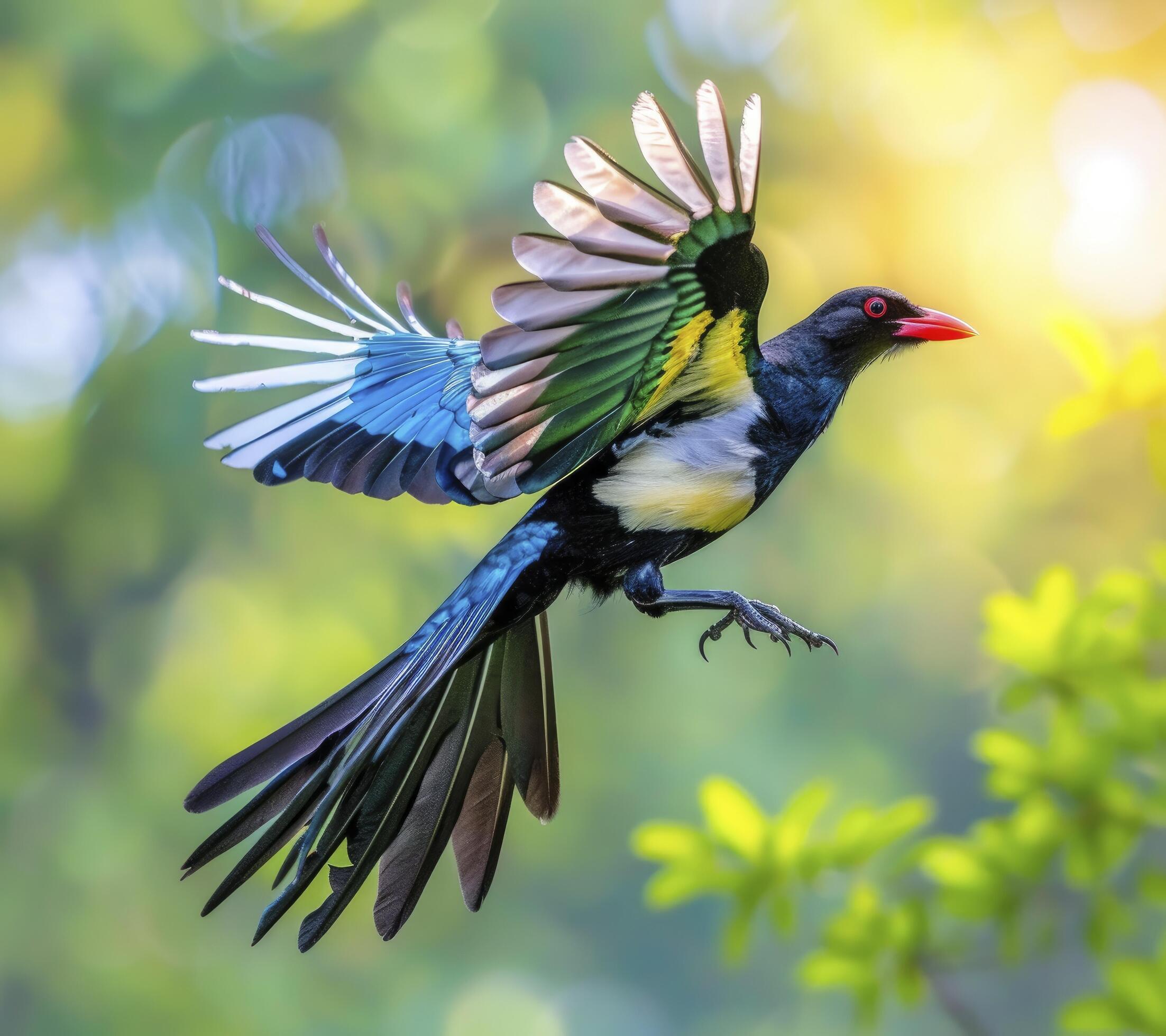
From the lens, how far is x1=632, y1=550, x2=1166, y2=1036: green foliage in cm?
158

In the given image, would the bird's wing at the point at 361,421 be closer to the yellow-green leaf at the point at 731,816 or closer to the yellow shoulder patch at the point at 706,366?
the yellow shoulder patch at the point at 706,366

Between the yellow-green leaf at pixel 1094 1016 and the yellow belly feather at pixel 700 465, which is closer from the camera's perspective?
the yellow belly feather at pixel 700 465

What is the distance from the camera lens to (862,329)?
125 centimetres

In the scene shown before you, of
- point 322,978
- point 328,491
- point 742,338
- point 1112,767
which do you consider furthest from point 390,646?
point 742,338

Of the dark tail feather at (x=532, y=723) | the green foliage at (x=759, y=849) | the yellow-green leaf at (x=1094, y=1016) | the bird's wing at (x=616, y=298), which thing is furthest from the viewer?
the green foliage at (x=759, y=849)

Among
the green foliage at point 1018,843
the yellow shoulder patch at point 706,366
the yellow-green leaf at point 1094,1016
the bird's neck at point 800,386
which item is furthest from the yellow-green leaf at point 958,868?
the yellow shoulder patch at point 706,366

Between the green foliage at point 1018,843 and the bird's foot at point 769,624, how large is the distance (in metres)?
0.62

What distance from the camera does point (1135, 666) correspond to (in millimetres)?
1626

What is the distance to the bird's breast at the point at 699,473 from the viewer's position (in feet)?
3.76

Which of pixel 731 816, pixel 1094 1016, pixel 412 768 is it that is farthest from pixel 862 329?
pixel 1094 1016

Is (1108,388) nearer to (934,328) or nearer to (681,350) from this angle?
(934,328)

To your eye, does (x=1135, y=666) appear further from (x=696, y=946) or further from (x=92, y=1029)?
(x=92, y=1029)

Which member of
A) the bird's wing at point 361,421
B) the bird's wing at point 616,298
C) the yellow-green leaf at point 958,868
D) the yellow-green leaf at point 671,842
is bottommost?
the yellow-green leaf at point 958,868

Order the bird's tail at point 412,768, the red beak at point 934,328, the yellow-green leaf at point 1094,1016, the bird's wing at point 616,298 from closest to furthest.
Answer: the bird's wing at point 616,298, the bird's tail at point 412,768, the red beak at point 934,328, the yellow-green leaf at point 1094,1016
